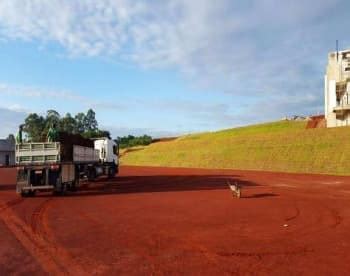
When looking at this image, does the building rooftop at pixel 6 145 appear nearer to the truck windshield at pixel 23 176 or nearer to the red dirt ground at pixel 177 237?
the truck windshield at pixel 23 176

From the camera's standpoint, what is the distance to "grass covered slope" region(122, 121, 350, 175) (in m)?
46.8

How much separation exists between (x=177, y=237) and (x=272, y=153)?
4447 cm

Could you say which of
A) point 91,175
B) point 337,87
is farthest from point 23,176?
point 337,87

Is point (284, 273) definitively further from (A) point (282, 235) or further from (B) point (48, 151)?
(B) point (48, 151)

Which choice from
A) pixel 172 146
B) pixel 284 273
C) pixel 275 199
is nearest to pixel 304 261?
pixel 284 273

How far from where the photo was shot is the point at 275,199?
20.6m

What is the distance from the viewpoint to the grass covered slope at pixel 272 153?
46816mm

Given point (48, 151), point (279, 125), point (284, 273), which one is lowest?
point (284, 273)

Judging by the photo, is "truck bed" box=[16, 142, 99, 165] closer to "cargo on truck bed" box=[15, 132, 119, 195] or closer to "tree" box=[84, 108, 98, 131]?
"cargo on truck bed" box=[15, 132, 119, 195]

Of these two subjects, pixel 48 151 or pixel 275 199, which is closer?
pixel 275 199

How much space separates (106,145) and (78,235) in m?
28.1

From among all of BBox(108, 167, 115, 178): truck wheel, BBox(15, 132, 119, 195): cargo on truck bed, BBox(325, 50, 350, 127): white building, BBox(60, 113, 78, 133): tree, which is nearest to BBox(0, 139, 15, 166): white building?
BBox(60, 113, 78, 133): tree

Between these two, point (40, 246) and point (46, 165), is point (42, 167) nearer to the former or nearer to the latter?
point (46, 165)

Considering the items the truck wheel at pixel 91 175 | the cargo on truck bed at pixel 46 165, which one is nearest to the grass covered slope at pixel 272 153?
the truck wheel at pixel 91 175
